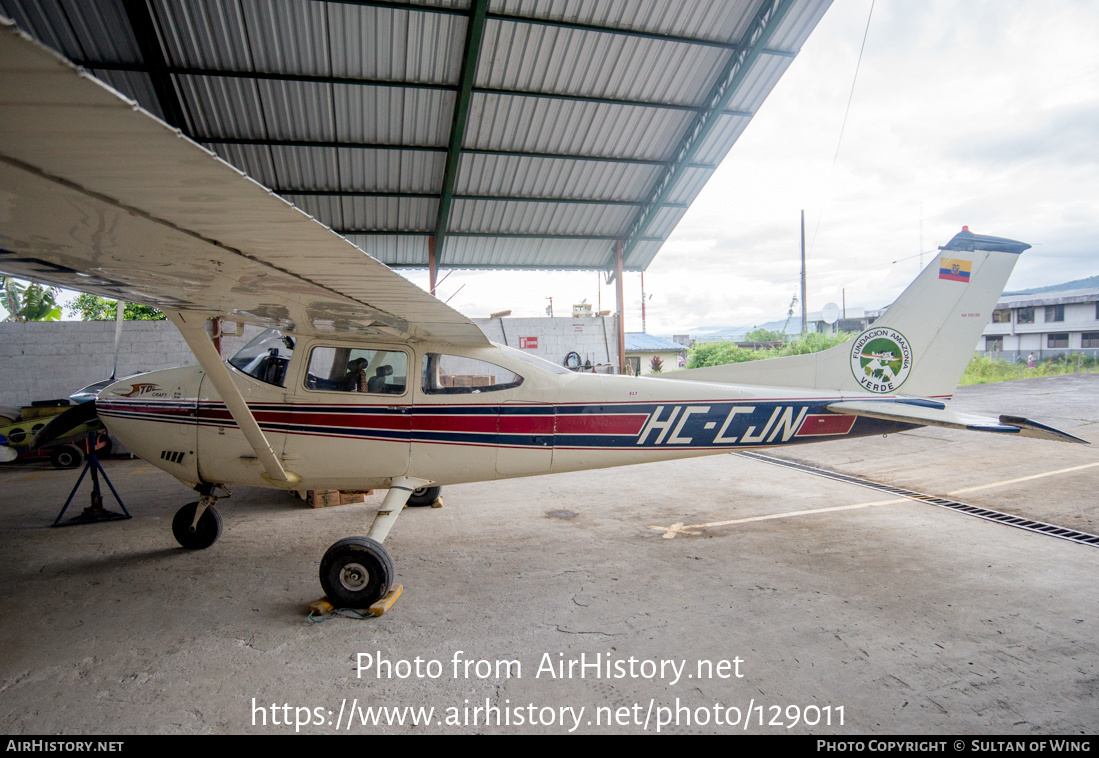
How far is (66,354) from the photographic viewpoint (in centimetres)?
1118

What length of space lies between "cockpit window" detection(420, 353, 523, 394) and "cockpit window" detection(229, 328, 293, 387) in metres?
1.26

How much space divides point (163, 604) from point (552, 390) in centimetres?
348

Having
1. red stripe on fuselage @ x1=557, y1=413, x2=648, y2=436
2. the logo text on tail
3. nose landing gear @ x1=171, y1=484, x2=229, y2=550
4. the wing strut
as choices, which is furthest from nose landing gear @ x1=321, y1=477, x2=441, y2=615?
the logo text on tail

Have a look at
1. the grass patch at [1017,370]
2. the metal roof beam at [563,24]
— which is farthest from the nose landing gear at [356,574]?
the grass patch at [1017,370]

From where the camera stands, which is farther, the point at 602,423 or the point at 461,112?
the point at 461,112

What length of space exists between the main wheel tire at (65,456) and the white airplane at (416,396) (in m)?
6.85

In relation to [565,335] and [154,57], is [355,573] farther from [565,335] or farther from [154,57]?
[565,335]

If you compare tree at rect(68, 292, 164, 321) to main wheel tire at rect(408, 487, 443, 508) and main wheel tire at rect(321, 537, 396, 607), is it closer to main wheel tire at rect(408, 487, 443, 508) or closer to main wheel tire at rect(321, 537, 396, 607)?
main wheel tire at rect(408, 487, 443, 508)

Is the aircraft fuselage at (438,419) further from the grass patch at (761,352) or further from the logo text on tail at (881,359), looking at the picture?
the grass patch at (761,352)

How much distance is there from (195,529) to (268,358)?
1.92 m

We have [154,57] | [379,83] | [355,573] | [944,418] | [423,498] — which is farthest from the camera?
[379,83]

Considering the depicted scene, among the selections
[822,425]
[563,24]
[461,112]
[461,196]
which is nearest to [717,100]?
[563,24]

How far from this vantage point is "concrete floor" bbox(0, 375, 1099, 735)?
271 centimetres

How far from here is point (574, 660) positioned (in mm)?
3164
